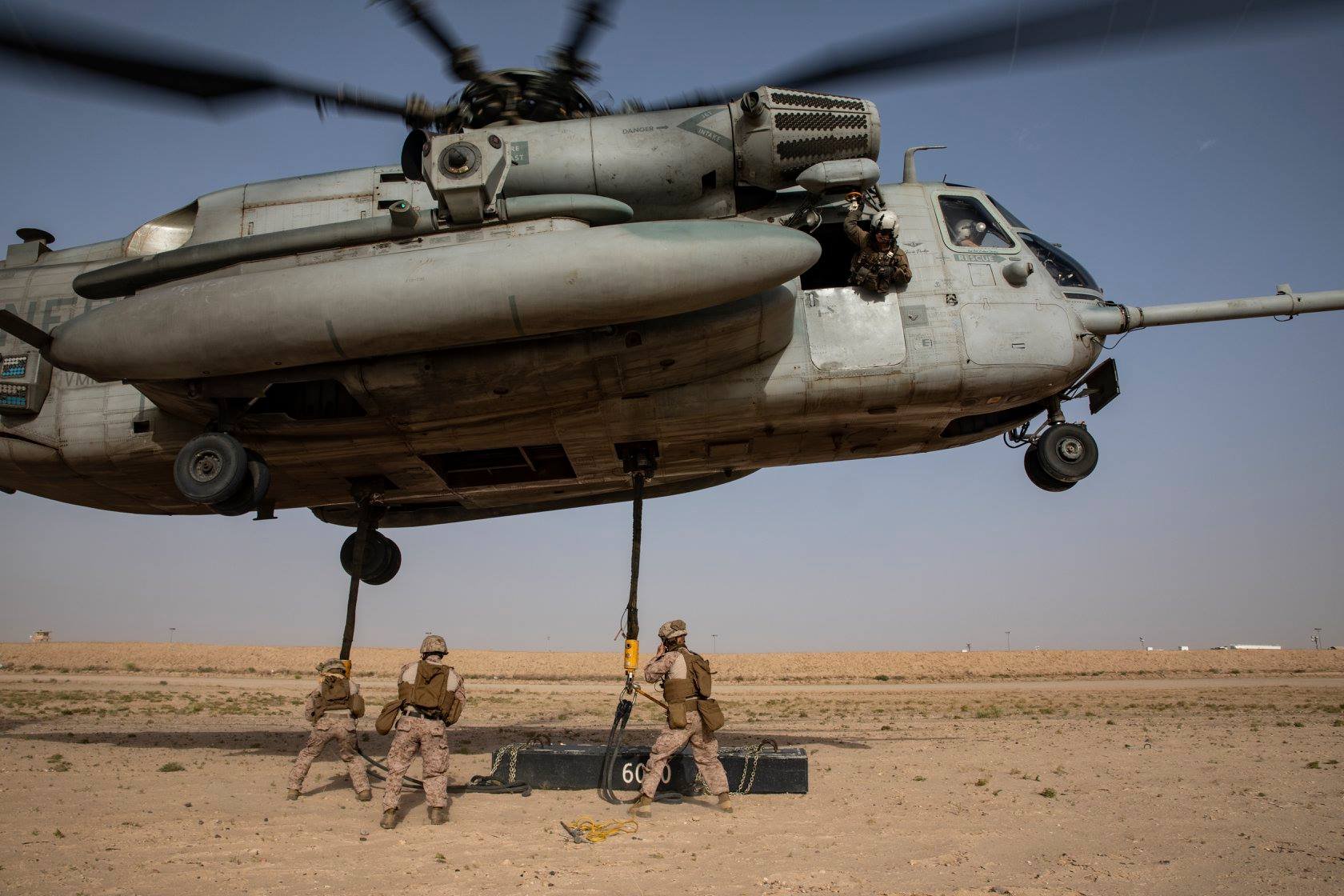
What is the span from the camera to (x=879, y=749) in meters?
11.8

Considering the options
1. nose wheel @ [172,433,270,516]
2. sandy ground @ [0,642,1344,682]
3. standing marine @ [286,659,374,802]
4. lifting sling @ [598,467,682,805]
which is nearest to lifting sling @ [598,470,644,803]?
lifting sling @ [598,467,682,805]

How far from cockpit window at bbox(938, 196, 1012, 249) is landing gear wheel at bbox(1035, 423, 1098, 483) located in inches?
81.2

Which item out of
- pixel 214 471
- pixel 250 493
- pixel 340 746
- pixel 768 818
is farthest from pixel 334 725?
pixel 768 818

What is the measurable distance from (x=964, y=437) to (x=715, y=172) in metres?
4.11

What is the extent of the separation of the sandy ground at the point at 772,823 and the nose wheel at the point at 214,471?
2.79 m

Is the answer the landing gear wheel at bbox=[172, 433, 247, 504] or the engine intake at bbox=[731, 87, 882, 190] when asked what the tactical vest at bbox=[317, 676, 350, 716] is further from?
the engine intake at bbox=[731, 87, 882, 190]

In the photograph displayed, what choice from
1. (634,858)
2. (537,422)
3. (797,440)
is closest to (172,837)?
(634,858)

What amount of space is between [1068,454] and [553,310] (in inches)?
223

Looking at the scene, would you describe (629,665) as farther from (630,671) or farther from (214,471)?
(214,471)

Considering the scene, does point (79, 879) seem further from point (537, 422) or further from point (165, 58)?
point (165, 58)

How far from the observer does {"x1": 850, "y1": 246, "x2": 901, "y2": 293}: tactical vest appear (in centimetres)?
→ 891

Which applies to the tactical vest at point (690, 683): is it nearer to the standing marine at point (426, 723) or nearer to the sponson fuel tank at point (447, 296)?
the standing marine at point (426, 723)

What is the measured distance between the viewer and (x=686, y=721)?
25.3ft

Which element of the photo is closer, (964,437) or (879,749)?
(964,437)
